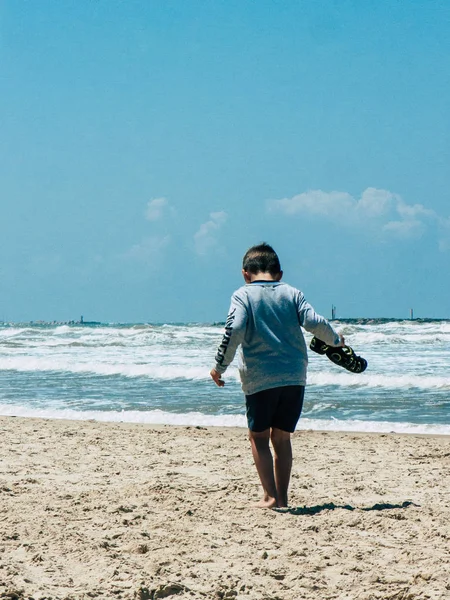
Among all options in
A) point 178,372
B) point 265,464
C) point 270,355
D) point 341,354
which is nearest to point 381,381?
point 178,372

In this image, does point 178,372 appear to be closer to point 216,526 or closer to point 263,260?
point 263,260

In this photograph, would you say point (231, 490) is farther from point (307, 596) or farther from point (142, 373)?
point (142, 373)

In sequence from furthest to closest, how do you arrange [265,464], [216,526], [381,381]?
1. [381,381]
2. [265,464]
3. [216,526]

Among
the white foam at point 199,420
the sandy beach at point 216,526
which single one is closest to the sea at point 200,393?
the white foam at point 199,420

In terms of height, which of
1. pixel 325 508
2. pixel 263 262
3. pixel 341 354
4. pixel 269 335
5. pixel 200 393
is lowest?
pixel 325 508

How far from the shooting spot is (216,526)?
361 cm

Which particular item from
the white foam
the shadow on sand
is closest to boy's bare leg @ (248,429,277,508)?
the shadow on sand

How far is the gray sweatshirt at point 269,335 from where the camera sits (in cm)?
393

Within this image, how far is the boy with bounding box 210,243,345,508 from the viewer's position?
393cm

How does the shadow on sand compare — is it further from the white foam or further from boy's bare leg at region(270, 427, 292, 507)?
the white foam

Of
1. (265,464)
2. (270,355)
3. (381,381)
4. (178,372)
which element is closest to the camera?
(270,355)

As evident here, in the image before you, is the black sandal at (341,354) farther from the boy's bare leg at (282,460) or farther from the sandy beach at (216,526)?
the sandy beach at (216,526)

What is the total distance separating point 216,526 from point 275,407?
2.54 feet

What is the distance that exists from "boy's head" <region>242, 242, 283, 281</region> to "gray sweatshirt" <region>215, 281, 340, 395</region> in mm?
143
